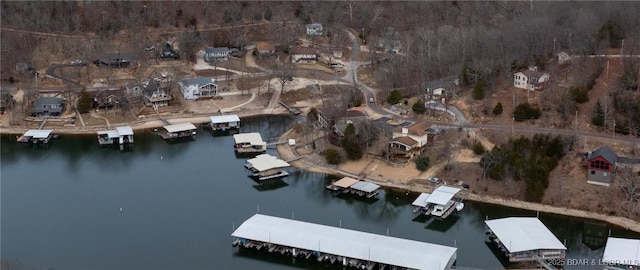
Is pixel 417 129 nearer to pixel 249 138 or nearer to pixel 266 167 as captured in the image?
pixel 266 167

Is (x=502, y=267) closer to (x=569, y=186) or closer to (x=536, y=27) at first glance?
(x=569, y=186)

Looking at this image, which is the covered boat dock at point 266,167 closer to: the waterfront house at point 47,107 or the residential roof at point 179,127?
the residential roof at point 179,127

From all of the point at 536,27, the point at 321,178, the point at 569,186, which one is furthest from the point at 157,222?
the point at 536,27

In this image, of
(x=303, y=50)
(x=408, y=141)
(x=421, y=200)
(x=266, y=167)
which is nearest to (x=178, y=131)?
(x=266, y=167)

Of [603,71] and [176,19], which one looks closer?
[603,71]

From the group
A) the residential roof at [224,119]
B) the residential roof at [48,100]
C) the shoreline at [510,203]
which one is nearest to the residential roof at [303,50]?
the residential roof at [224,119]

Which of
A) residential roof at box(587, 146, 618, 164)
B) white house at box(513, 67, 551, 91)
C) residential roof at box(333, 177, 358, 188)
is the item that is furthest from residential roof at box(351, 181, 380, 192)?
white house at box(513, 67, 551, 91)
